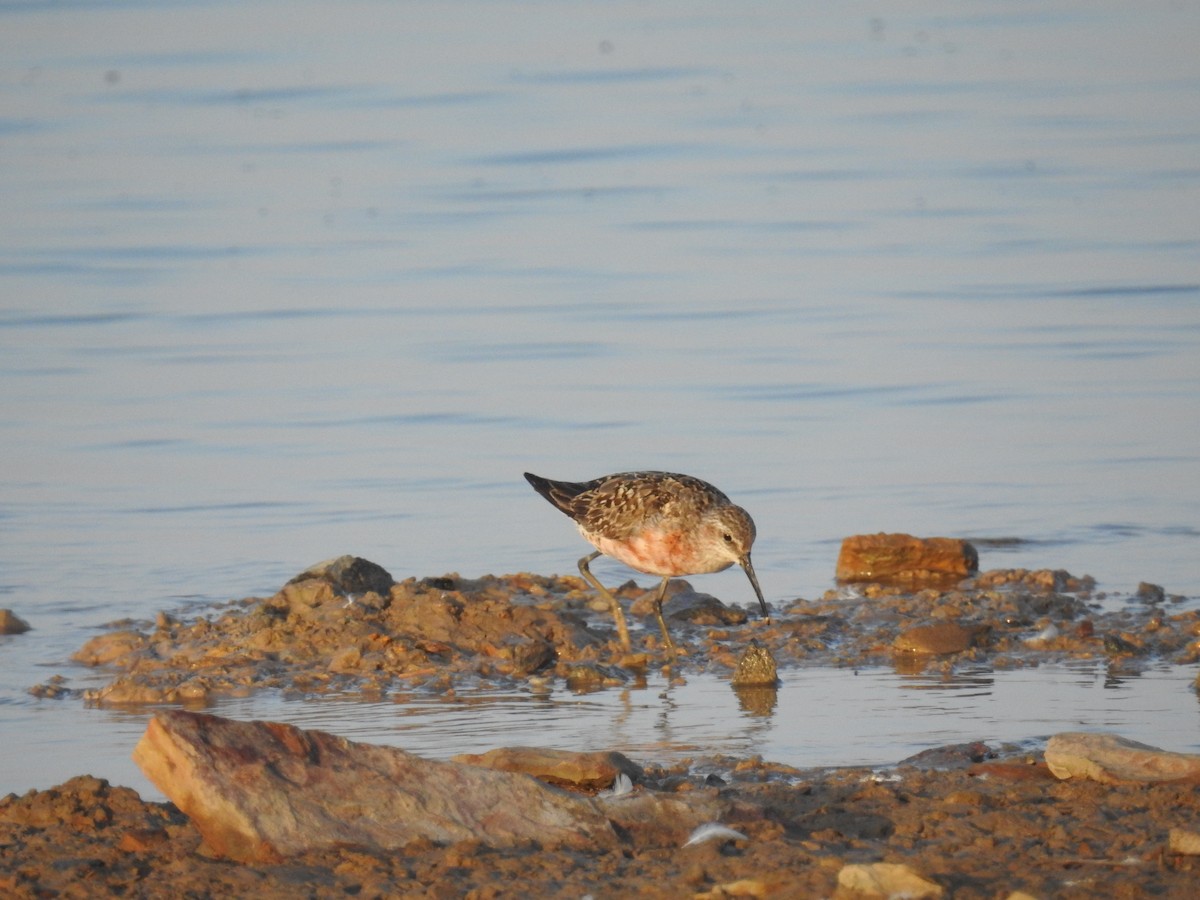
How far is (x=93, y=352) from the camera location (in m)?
15.7

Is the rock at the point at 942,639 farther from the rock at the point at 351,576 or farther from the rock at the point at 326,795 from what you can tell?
the rock at the point at 326,795

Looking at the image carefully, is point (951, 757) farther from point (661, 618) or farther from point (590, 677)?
point (661, 618)

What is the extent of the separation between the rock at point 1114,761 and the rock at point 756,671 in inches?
83.8

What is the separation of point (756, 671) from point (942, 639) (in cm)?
104

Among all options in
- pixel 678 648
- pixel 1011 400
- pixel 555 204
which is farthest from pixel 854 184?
pixel 678 648

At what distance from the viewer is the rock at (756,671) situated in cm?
849

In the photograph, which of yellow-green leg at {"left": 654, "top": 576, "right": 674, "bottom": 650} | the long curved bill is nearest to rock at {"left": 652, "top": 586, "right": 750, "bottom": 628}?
yellow-green leg at {"left": 654, "top": 576, "right": 674, "bottom": 650}

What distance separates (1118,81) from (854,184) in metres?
6.72

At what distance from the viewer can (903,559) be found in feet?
34.9

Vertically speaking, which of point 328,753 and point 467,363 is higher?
point 467,363

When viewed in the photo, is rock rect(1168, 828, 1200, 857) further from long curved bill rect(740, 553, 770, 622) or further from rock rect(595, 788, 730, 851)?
long curved bill rect(740, 553, 770, 622)

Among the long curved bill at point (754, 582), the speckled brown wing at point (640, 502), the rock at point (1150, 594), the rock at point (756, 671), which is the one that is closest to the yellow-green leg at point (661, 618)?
the speckled brown wing at point (640, 502)

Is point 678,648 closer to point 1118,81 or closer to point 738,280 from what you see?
point 738,280

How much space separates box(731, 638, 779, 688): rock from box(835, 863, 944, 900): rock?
3.31m
